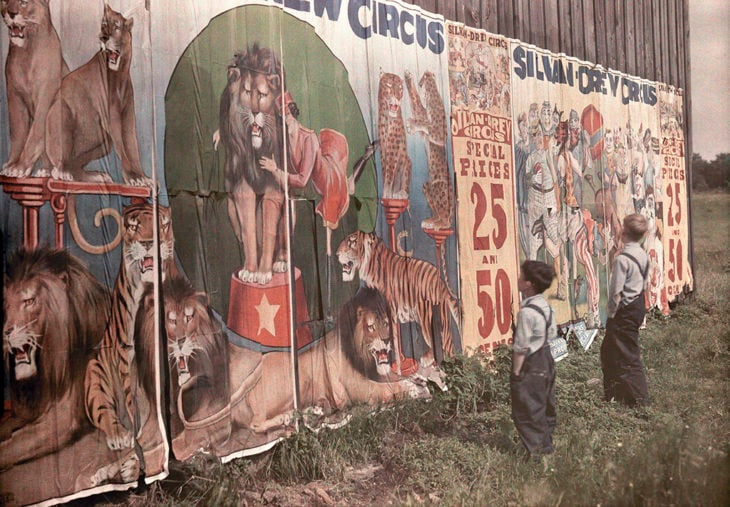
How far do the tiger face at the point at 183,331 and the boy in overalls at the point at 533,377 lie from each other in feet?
5.98

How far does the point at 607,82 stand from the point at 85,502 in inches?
265

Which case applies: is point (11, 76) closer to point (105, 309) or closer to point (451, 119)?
point (105, 309)

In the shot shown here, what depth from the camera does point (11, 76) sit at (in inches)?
137

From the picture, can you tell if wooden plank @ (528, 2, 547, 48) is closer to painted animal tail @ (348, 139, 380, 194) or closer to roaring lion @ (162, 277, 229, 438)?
painted animal tail @ (348, 139, 380, 194)

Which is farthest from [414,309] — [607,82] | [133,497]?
[607,82]

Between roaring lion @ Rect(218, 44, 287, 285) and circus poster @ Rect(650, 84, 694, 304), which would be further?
circus poster @ Rect(650, 84, 694, 304)

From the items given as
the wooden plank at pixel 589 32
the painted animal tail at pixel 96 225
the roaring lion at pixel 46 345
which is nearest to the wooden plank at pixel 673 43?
the wooden plank at pixel 589 32

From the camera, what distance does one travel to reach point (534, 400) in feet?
14.8

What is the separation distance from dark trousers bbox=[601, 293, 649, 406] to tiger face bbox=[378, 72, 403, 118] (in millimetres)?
2266

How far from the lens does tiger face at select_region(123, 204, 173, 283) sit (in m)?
3.90

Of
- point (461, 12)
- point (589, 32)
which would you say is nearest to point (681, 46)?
point (589, 32)

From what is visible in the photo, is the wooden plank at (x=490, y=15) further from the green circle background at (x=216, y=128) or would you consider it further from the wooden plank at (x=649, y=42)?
the wooden plank at (x=649, y=42)

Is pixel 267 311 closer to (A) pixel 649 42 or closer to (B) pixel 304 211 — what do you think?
(B) pixel 304 211

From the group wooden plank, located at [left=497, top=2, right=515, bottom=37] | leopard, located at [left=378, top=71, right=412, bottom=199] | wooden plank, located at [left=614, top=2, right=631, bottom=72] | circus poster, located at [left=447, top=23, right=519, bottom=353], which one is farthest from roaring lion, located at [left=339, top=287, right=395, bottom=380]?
wooden plank, located at [left=614, top=2, right=631, bottom=72]
